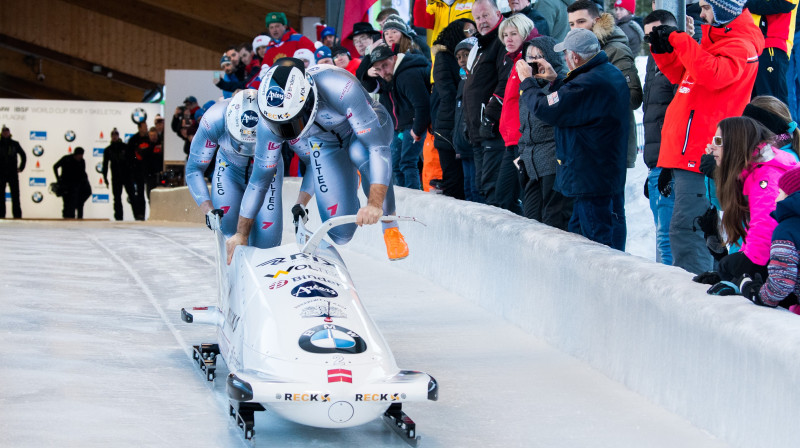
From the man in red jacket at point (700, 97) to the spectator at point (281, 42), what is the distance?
20.8 feet

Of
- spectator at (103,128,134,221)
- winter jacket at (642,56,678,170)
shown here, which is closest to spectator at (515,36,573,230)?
winter jacket at (642,56,678,170)

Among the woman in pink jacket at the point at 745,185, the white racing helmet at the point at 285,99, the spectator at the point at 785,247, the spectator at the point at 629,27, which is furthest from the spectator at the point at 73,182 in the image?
the spectator at the point at 785,247

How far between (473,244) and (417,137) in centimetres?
161

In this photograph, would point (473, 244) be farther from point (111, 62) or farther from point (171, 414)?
point (111, 62)

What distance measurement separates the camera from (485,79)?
6.07 m

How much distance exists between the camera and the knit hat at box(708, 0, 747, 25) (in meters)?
4.27

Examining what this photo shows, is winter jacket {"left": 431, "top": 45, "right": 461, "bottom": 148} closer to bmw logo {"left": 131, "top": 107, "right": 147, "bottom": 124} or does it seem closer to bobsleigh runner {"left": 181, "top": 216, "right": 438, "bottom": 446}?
bobsleigh runner {"left": 181, "top": 216, "right": 438, "bottom": 446}

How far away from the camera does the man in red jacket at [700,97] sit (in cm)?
414

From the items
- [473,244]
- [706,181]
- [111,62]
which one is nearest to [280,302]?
[706,181]

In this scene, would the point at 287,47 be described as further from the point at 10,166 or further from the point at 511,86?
the point at 10,166

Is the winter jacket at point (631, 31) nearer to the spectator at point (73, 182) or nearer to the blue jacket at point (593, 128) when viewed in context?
the blue jacket at point (593, 128)

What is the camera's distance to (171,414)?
350 centimetres

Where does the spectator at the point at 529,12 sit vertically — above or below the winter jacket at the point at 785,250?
above

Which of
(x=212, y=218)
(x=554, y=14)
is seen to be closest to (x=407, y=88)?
(x=554, y=14)
